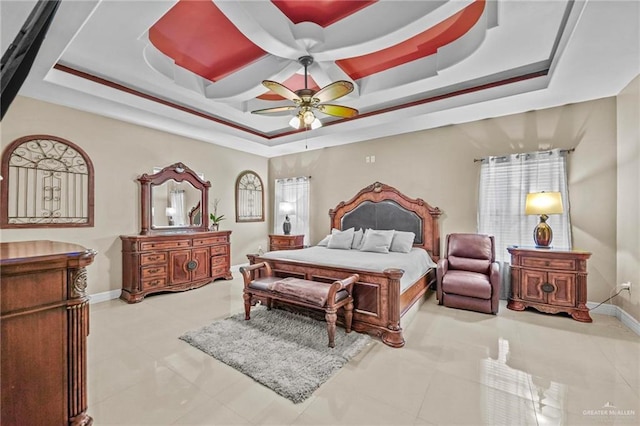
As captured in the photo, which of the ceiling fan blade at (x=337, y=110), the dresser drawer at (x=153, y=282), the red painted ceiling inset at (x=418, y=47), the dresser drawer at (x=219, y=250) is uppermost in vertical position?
the red painted ceiling inset at (x=418, y=47)

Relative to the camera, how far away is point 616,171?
3.40 m

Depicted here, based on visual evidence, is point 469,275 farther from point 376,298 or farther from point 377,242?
point 376,298

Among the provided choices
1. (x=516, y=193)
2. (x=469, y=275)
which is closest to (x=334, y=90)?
(x=469, y=275)

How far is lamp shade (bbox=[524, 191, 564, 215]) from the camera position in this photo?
3412mm

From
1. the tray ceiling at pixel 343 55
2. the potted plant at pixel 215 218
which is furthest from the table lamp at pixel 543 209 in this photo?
the potted plant at pixel 215 218

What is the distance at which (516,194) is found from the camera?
12.9 ft

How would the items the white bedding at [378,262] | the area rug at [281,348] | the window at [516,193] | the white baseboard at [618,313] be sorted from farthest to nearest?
the window at [516,193], the white bedding at [378,262], the white baseboard at [618,313], the area rug at [281,348]

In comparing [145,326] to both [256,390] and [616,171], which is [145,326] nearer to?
[256,390]

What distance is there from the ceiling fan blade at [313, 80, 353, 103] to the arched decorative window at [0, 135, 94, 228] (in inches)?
137

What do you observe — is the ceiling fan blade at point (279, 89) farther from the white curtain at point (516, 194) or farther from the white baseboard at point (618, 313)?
the white baseboard at point (618, 313)

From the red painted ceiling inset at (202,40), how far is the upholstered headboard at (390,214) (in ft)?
9.89

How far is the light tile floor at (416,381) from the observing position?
5.74ft

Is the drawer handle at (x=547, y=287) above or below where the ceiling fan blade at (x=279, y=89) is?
below

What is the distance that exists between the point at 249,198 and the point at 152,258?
2.56 meters
